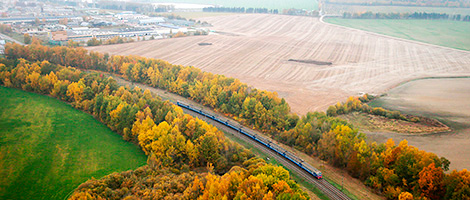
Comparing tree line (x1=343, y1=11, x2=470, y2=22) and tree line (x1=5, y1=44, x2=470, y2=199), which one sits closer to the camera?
tree line (x1=5, y1=44, x2=470, y2=199)

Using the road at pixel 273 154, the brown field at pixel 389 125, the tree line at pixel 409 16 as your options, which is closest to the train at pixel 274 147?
the road at pixel 273 154

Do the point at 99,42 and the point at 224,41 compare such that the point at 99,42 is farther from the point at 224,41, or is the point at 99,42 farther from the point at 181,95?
the point at 181,95

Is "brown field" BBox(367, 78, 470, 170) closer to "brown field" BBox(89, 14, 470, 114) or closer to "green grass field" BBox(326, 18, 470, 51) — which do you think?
"brown field" BBox(89, 14, 470, 114)

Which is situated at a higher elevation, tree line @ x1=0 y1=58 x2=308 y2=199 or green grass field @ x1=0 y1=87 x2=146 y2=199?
tree line @ x1=0 y1=58 x2=308 y2=199

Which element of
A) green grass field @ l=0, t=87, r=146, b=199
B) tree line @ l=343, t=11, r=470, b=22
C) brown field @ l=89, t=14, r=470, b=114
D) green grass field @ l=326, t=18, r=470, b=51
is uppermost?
tree line @ l=343, t=11, r=470, b=22

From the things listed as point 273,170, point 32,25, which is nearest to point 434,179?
point 273,170

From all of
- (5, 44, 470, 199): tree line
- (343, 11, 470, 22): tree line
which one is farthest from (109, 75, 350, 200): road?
(343, 11, 470, 22): tree line

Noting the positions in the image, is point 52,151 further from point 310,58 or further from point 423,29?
point 423,29
